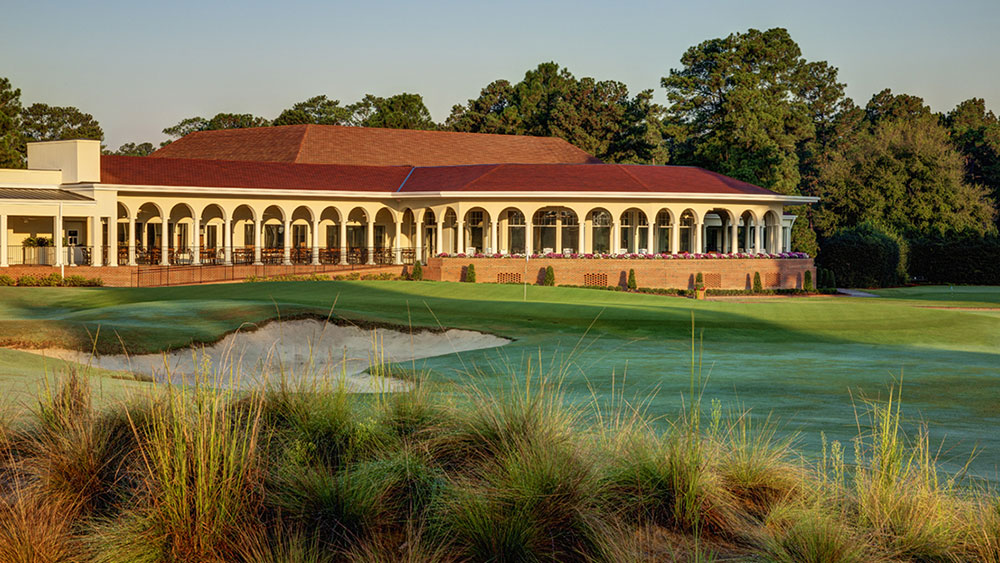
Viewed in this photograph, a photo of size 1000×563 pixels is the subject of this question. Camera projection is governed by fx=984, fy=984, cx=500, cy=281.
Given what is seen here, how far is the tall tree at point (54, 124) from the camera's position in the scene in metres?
87.8

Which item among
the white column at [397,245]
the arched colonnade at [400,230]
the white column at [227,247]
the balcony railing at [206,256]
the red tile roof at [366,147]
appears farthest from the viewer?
the red tile roof at [366,147]

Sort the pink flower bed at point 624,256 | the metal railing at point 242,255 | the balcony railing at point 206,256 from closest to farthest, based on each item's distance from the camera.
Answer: the balcony railing at point 206,256 < the pink flower bed at point 624,256 < the metal railing at point 242,255

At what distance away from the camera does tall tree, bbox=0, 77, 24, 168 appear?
55.4 meters

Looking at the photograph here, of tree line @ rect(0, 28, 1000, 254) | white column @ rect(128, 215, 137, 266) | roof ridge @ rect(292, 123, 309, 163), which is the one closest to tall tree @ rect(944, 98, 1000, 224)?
tree line @ rect(0, 28, 1000, 254)

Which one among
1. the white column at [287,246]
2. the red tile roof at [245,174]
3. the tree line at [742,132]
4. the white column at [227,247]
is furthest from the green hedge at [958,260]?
the white column at [227,247]

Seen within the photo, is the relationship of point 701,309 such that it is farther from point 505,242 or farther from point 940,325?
point 505,242

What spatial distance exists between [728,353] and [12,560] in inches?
572

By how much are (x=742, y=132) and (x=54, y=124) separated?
64.3m

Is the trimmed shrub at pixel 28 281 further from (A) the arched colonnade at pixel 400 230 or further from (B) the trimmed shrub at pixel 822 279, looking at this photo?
(B) the trimmed shrub at pixel 822 279

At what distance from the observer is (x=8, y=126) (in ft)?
189

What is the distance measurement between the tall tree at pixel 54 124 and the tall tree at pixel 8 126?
84.3ft

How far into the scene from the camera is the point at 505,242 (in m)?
48.4

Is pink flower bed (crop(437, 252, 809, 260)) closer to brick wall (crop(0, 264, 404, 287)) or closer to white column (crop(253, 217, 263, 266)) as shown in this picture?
brick wall (crop(0, 264, 404, 287))

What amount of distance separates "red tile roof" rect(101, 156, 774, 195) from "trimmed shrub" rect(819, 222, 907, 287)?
24.1 ft
